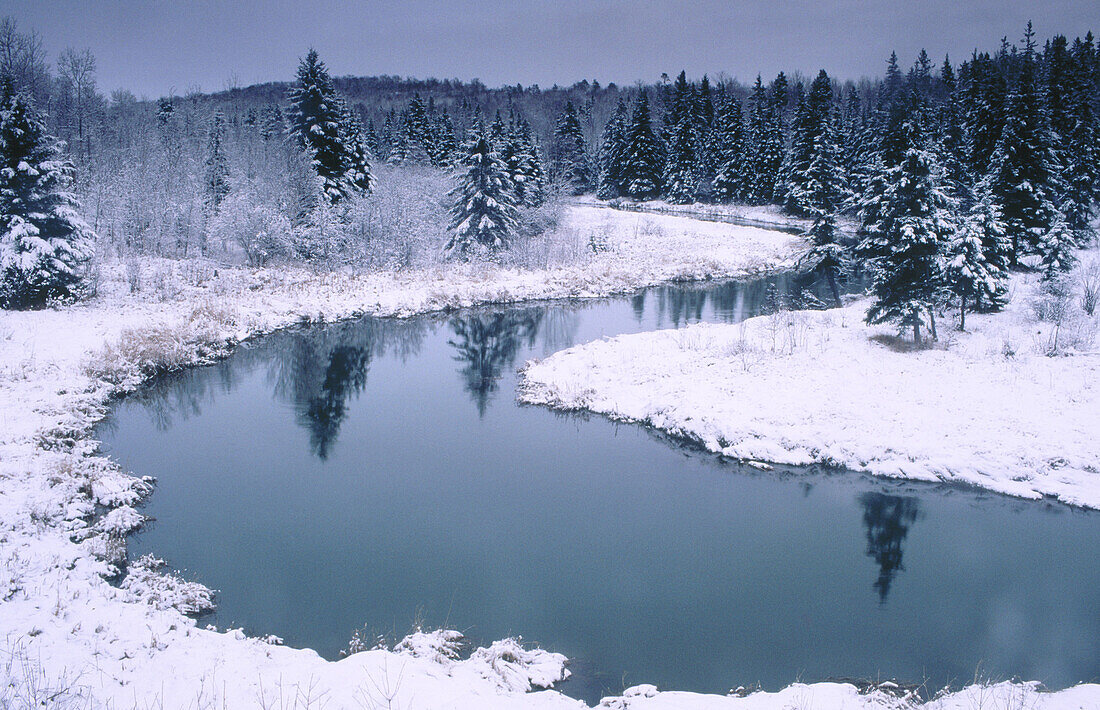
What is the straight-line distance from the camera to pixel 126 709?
6523 mm

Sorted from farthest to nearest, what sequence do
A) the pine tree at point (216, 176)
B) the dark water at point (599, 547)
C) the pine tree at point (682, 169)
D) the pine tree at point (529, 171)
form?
the pine tree at point (682, 169), the pine tree at point (529, 171), the pine tree at point (216, 176), the dark water at point (599, 547)

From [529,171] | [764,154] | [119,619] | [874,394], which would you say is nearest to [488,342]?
[874,394]

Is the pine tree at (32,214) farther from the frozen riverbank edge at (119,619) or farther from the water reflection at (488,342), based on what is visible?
the water reflection at (488,342)

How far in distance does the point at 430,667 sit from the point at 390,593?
280 cm

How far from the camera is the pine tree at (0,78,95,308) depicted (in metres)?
23.0

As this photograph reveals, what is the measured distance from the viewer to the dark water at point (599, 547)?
9.48 meters

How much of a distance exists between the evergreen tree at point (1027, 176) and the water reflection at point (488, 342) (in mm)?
22765

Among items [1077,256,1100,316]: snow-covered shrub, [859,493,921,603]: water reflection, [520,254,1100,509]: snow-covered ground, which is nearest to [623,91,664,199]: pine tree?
[1077,256,1100,316]: snow-covered shrub

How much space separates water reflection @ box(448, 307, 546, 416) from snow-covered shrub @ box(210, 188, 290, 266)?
11.4 meters

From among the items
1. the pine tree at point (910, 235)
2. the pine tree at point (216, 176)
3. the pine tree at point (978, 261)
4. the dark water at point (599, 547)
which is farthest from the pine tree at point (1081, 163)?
the pine tree at point (216, 176)

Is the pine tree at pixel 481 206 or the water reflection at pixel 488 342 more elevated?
the pine tree at pixel 481 206

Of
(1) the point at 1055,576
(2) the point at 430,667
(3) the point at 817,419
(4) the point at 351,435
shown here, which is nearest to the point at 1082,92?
(3) the point at 817,419

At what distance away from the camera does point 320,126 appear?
3800cm

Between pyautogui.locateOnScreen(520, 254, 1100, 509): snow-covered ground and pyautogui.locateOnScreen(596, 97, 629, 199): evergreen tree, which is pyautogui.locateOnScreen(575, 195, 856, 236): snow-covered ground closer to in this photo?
pyautogui.locateOnScreen(596, 97, 629, 199): evergreen tree
